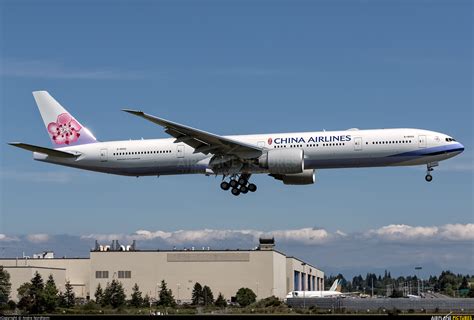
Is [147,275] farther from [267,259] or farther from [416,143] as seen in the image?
[416,143]

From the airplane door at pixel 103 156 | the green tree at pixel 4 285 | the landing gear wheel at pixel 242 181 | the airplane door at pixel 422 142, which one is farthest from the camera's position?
the green tree at pixel 4 285

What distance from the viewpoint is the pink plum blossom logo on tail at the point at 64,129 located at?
71.2 m

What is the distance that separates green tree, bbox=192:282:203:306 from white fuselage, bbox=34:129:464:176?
6027cm

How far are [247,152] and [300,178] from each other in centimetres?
672

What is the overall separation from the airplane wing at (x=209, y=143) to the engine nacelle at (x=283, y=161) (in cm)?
115

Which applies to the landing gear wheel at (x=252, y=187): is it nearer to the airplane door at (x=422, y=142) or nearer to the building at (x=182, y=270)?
the airplane door at (x=422, y=142)

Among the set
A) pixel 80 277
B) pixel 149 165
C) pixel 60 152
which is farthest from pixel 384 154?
pixel 80 277

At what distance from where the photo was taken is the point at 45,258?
147750 mm

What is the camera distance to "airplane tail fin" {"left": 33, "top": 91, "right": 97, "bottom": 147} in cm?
7062

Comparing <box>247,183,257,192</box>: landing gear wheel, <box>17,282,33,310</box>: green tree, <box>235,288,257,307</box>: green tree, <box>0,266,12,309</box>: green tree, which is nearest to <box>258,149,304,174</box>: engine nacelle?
<box>247,183,257,192</box>: landing gear wheel

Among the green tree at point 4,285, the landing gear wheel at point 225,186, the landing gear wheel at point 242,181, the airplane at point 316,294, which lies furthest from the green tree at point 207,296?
the landing gear wheel at point 242,181

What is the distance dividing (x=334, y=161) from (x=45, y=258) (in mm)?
99056

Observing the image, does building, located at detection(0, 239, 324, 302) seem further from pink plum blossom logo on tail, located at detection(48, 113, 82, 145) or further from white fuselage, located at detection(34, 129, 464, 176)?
white fuselage, located at detection(34, 129, 464, 176)

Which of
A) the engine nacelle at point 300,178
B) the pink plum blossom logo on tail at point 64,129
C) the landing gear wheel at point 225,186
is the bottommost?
the landing gear wheel at point 225,186
